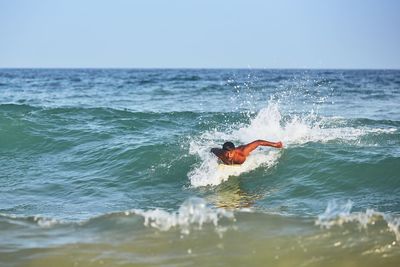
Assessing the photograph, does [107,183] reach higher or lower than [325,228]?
lower

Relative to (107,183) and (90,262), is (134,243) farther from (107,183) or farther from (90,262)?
(107,183)

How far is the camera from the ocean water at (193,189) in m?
4.44

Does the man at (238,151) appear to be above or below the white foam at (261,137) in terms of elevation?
above

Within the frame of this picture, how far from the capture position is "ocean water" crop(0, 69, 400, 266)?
4438 mm

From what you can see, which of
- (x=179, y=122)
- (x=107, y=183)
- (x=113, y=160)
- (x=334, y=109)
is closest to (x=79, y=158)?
(x=113, y=160)

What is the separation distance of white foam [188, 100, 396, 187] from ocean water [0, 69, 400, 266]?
0.03 m

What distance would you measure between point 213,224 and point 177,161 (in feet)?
17.1

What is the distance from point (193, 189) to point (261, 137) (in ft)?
14.2

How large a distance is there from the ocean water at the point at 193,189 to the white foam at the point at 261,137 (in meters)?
0.03

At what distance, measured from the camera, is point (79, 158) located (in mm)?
11000

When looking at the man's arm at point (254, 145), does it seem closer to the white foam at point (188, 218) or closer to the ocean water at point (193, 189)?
the ocean water at point (193, 189)

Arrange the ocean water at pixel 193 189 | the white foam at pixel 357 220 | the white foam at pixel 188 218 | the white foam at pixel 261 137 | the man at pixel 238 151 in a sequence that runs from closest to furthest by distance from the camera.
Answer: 1. the ocean water at pixel 193 189
2. the white foam at pixel 357 220
3. the white foam at pixel 188 218
4. the man at pixel 238 151
5. the white foam at pixel 261 137

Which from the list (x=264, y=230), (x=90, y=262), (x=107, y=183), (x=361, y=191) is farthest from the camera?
(x=107, y=183)

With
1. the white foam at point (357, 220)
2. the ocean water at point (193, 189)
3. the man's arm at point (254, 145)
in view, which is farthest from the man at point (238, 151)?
the white foam at point (357, 220)
